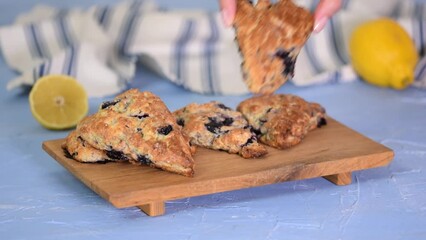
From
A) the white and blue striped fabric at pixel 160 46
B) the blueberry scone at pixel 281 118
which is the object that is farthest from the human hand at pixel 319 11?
the white and blue striped fabric at pixel 160 46

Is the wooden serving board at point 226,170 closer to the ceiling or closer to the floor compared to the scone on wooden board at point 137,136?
closer to the floor

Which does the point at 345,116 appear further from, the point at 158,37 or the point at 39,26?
the point at 39,26

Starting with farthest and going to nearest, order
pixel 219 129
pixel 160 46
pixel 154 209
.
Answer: pixel 160 46 → pixel 219 129 → pixel 154 209

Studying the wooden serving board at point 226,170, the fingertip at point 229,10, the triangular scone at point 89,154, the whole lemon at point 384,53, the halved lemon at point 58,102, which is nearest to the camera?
the wooden serving board at point 226,170

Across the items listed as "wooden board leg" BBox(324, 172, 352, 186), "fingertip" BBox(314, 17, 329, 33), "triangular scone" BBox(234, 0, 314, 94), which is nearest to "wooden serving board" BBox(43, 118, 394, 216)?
"wooden board leg" BBox(324, 172, 352, 186)

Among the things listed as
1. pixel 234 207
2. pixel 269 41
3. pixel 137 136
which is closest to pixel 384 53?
pixel 269 41

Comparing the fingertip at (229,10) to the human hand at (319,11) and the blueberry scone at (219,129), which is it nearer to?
the human hand at (319,11)

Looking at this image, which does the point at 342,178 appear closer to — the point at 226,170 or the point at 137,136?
the point at 226,170
